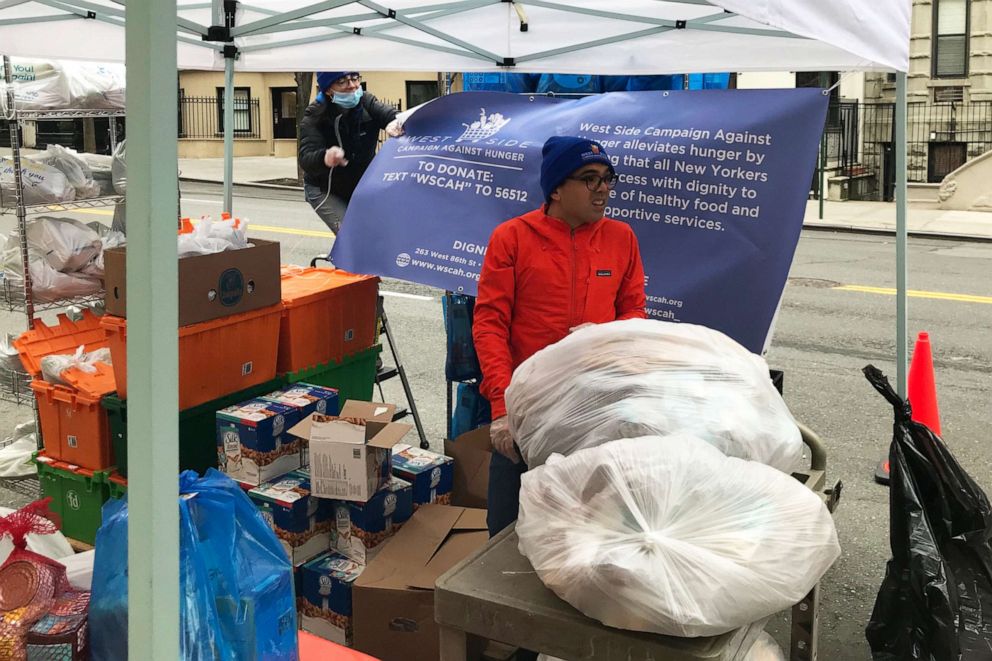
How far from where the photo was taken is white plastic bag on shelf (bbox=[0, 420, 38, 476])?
5.61m

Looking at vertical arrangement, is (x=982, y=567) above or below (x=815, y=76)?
below

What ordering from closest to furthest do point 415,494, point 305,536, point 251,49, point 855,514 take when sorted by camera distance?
1. point 305,536
2. point 415,494
3. point 855,514
4. point 251,49

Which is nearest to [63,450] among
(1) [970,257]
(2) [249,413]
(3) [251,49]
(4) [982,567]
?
(2) [249,413]

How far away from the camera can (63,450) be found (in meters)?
4.62

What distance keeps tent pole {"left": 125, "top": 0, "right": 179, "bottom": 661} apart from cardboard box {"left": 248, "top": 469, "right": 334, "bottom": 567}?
83.4 inches

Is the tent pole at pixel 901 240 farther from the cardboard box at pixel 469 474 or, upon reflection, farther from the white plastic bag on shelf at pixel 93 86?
the white plastic bag on shelf at pixel 93 86

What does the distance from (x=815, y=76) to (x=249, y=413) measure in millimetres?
20001

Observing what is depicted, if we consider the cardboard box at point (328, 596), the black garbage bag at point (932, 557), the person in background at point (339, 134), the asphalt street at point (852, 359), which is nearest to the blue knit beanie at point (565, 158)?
the black garbage bag at point (932, 557)

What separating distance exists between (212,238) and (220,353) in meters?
0.52

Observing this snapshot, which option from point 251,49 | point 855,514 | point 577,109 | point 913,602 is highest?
point 251,49

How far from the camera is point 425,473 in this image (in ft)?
14.1

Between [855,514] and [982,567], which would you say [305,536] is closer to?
[982,567]

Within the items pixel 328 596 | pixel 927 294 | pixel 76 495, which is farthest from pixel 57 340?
pixel 927 294

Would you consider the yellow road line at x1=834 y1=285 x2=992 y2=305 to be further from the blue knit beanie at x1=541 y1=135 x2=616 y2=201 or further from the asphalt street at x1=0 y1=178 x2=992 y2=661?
the blue knit beanie at x1=541 y1=135 x2=616 y2=201
